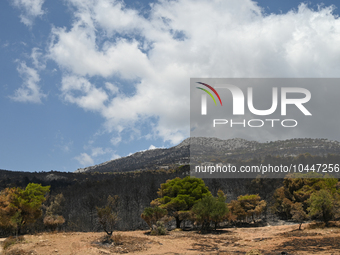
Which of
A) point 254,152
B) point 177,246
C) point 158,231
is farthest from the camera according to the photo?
point 254,152

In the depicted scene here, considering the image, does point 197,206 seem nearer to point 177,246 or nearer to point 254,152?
point 177,246

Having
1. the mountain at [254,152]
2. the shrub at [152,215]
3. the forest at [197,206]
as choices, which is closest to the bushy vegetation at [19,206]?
the forest at [197,206]

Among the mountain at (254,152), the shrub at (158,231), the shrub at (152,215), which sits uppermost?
the mountain at (254,152)

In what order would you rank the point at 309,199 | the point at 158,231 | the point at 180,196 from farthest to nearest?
the point at 180,196 < the point at 309,199 < the point at 158,231

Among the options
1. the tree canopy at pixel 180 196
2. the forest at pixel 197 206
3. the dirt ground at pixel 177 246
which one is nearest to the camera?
the dirt ground at pixel 177 246

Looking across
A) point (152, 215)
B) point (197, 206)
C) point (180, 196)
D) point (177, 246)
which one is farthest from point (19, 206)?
point (197, 206)

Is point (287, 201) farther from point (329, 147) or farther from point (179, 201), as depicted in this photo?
point (329, 147)

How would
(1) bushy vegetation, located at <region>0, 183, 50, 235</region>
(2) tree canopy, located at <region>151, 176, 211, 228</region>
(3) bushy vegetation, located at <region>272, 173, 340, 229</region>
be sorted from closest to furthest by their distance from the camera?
(3) bushy vegetation, located at <region>272, 173, 340, 229</region> → (1) bushy vegetation, located at <region>0, 183, 50, 235</region> → (2) tree canopy, located at <region>151, 176, 211, 228</region>

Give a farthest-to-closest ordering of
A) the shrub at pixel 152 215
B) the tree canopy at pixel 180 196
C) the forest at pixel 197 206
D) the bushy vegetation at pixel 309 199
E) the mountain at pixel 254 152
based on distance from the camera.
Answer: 1. the mountain at pixel 254 152
2. the tree canopy at pixel 180 196
3. the shrub at pixel 152 215
4. the forest at pixel 197 206
5. the bushy vegetation at pixel 309 199

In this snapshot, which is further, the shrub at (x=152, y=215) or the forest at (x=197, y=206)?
the shrub at (x=152, y=215)

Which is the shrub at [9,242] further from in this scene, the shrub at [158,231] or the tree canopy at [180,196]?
the tree canopy at [180,196]

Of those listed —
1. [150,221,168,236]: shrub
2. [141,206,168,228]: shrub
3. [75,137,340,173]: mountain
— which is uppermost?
[75,137,340,173]: mountain

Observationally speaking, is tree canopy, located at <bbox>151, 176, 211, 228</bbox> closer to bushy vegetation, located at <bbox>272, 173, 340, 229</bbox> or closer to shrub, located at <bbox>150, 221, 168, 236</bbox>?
shrub, located at <bbox>150, 221, 168, 236</bbox>

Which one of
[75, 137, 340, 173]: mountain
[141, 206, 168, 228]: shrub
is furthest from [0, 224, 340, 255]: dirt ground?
[75, 137, 340, 173]: mountain
